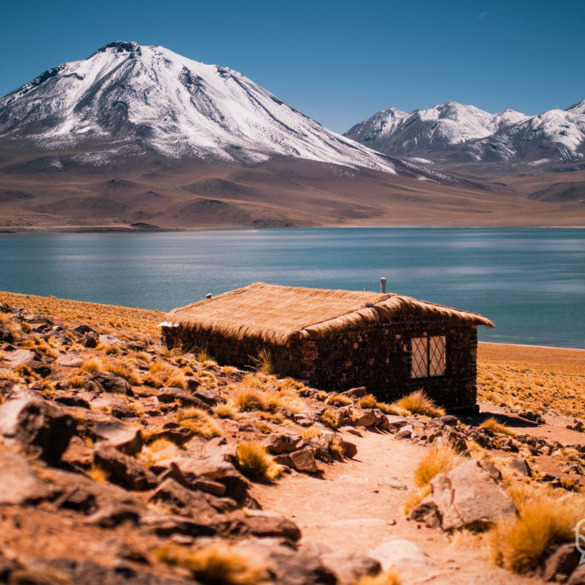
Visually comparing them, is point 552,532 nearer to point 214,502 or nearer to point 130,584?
point 214,502

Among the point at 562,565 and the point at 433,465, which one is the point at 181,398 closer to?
the point at 433,465

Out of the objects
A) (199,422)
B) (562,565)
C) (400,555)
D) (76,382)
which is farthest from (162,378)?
(562,565)

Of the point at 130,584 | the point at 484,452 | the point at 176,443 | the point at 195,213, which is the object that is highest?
the point at 195,213

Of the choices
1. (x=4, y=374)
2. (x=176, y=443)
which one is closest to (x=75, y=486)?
(x=176, y=443)

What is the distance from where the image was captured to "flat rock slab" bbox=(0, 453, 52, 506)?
353 centimetres

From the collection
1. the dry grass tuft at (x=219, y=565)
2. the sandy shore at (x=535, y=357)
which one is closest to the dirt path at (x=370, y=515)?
the dry grass tuft at (x=219, y=565)

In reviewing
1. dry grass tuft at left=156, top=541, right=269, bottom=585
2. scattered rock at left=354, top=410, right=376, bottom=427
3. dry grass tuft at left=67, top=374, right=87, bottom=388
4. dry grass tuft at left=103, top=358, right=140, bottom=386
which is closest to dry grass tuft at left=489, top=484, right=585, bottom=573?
dry grass tuft at left=156, top=541, right=269, bottom=585

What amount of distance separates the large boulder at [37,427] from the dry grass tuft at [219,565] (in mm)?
1475

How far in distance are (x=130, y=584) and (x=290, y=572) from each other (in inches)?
38.9

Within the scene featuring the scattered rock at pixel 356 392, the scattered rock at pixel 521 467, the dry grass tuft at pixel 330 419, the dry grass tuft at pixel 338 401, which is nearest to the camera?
the scattered rock at pixel 521 467

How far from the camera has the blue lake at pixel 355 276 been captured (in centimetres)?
4338

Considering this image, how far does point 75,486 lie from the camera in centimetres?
406

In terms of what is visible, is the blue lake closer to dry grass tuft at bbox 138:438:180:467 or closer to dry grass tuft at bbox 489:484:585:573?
dry grass tuft at bbox 489:484:585:573

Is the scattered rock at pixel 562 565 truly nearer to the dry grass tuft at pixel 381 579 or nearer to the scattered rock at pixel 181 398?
the dry grass tuft at pixel 381 579
